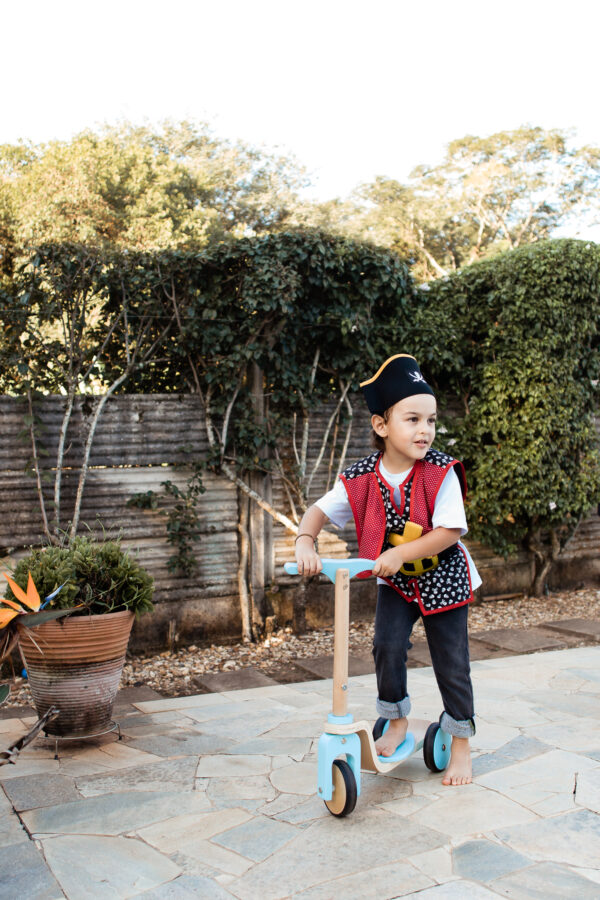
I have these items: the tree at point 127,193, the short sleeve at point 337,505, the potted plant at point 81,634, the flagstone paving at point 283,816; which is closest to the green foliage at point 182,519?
the flagstone paving at point 283,816

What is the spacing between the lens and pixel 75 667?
3.44 meters

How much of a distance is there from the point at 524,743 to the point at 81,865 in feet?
6.36

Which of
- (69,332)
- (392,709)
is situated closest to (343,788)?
(392,709)

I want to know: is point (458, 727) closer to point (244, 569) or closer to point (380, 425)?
point (380, 425)

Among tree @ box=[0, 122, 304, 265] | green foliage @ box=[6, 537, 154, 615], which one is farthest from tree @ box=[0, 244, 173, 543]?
tree @ box=[0, 122, 304, 265]

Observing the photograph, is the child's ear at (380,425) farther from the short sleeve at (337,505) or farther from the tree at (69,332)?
the tree at (69,332)

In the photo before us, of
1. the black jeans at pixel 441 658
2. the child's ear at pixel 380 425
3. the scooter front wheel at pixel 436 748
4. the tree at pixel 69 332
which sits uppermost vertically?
the tree at pixel 69 332

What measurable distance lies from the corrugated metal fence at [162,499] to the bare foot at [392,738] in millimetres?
2766

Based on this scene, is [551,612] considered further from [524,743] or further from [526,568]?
[524,743]

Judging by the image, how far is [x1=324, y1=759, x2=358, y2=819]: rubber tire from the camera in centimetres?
252

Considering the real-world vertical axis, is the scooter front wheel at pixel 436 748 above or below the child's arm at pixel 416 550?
below

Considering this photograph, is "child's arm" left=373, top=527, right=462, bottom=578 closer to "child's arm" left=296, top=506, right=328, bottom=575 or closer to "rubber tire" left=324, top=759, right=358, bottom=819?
"child's arm" left=296, top=506, right=328, bottom=575

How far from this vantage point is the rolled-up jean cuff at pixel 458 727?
2857 mm

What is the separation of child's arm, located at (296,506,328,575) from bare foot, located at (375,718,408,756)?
810mm
